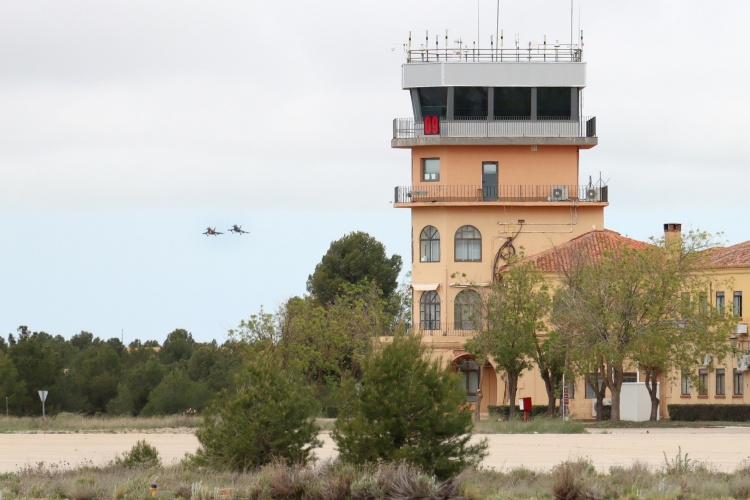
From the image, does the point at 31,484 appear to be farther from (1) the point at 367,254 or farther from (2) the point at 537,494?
(1) the point at 367,254

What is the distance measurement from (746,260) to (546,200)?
12.5m

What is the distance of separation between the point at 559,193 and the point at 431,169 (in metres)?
6.36

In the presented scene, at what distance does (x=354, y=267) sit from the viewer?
104125 millimetres

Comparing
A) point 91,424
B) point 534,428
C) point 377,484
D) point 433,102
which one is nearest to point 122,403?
point 91,424

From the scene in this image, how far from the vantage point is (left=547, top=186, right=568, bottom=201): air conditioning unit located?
73.9m

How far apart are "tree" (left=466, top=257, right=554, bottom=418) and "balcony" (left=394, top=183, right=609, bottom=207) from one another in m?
8.68

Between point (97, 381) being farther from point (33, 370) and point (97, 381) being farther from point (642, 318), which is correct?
point (642, 318)

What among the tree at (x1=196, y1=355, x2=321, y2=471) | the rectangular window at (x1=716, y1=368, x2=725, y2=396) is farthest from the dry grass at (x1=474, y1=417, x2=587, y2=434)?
the tree at (x1=196, y1=355, x2=321, y2=471)

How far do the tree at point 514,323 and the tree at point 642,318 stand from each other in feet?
8.74

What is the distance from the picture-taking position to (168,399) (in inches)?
2672

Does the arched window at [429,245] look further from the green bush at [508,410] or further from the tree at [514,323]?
the tree at [514,323]

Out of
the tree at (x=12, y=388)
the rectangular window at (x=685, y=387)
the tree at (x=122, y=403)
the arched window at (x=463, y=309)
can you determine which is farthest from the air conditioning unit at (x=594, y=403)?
the tree at (x=12, y=388)

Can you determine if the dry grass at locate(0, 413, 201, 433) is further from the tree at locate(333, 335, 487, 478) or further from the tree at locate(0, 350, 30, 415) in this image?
the tree at locate(333, 335, 487, 478)

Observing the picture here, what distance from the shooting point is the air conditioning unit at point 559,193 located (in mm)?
73875
